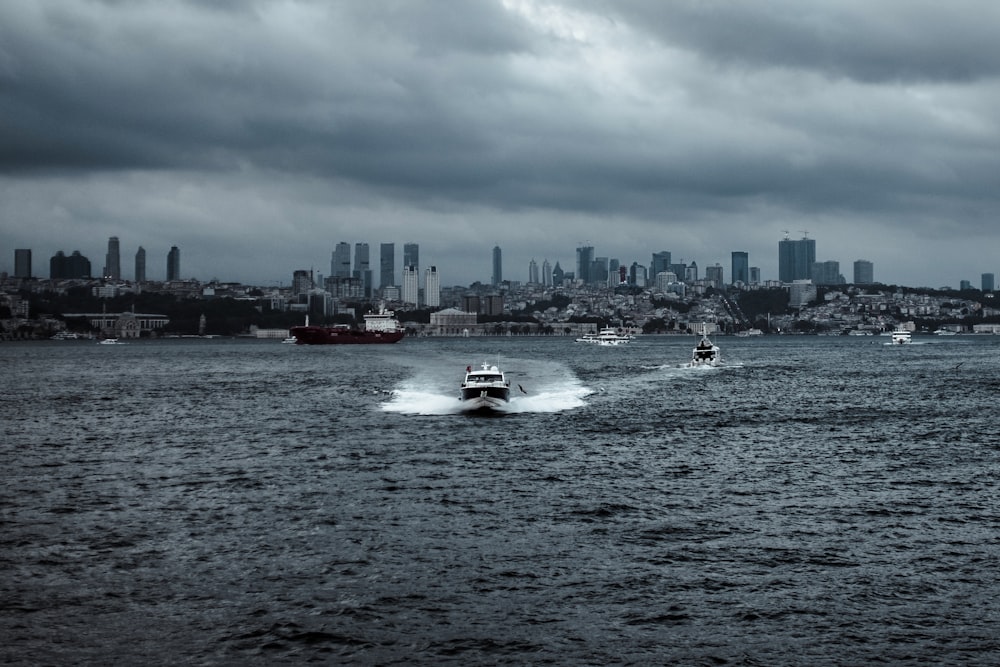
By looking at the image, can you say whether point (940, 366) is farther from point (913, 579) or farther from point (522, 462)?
point (913, 579)

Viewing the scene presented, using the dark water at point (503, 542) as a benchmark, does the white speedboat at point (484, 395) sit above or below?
above

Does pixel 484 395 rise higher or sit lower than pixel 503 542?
higher

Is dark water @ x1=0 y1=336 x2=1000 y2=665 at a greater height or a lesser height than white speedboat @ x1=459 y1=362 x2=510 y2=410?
lesser

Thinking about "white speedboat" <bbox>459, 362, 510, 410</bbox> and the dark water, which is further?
"white speedboat" <bbox>459, 362, 510, 410</bbox>

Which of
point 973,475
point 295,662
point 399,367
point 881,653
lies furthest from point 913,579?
A: point 399,367

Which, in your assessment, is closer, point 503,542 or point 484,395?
point 503,542

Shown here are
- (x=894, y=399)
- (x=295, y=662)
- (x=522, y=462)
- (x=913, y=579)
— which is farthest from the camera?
(x=894, y=399)

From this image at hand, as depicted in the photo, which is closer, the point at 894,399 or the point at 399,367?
the point at 894,399

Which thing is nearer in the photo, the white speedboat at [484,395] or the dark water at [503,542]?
the dark water at [503,542]
